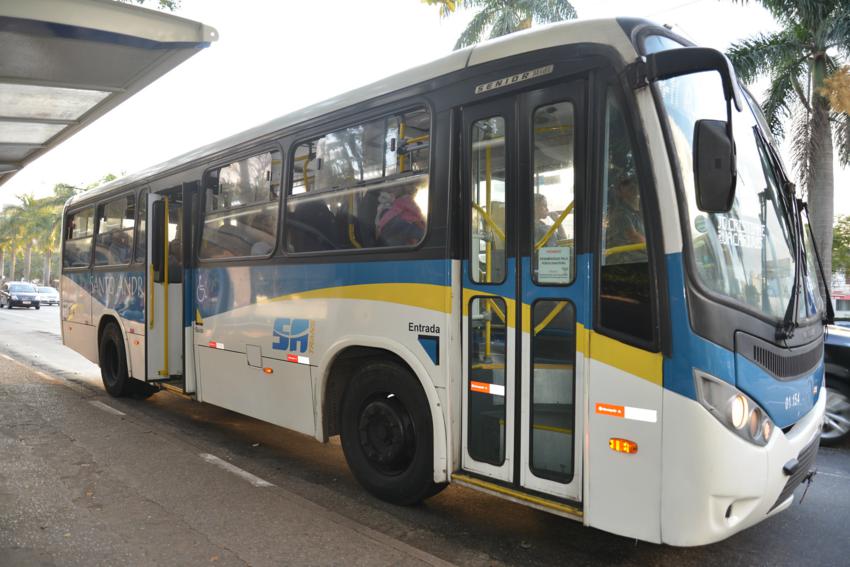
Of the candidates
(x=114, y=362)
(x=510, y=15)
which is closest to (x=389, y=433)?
(x=114, y=362)

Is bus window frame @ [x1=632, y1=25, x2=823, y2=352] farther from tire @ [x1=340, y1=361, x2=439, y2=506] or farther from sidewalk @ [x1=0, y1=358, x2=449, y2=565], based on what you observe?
sidewalk @ [x1=0, y1=358, x2=449, y2=565]

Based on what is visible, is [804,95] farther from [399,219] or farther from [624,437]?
[624,437]

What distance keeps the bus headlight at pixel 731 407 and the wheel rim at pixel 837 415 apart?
4.11 meters

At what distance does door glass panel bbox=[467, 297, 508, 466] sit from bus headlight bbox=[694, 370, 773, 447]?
1.18 metres

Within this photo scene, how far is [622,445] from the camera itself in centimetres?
338

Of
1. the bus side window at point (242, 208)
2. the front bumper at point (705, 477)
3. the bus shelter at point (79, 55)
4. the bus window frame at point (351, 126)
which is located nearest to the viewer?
the front bumper at point (705, 477)

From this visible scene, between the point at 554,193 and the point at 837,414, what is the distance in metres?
4.81

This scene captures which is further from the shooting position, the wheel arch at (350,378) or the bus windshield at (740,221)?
the wheel arch at (350,378)

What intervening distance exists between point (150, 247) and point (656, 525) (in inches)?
264

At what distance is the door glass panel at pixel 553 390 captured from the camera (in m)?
3.66

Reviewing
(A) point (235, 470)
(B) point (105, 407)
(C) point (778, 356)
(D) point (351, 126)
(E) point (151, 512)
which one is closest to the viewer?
(C) point (778, 356)

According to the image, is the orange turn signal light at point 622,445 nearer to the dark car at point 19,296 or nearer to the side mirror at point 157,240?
the side mirror at point 157,240

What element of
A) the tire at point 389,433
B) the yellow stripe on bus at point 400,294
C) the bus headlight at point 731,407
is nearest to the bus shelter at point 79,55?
the yellow stripe on bus at point 400,294

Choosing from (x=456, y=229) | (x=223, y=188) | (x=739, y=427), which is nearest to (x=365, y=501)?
(x=456, y=229)
